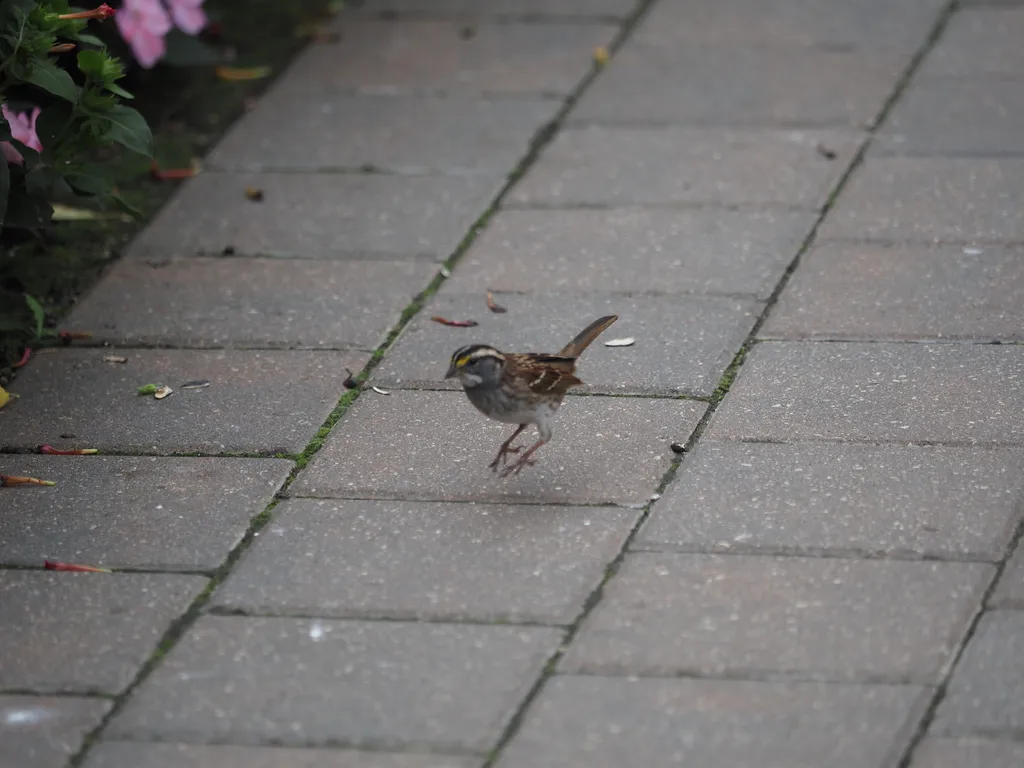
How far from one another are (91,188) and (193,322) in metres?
0.71

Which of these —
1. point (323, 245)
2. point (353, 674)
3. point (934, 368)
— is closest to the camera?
point (353, 674)

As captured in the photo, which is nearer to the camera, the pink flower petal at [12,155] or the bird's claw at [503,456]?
the bird's claw at [503,456]

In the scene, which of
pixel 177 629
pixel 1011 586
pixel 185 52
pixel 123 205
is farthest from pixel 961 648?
pixel 185 52

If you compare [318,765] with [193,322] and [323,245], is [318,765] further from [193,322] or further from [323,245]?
[323,245]

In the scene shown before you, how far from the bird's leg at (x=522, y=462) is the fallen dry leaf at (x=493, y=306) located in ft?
4.14

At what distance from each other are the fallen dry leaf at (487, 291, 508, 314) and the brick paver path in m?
0.05

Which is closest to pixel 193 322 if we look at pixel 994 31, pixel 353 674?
pixel 353 674

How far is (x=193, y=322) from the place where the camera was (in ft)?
23.7

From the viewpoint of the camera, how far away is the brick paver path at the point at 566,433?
4621mm

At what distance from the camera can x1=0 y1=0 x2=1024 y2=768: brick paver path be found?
4.62m

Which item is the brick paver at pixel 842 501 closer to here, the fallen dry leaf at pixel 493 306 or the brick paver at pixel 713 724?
the brick paver at pixel 713 724

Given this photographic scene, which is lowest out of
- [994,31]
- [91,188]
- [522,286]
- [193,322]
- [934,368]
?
[994,31]

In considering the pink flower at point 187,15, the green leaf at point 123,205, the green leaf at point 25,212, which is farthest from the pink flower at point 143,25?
the green leaf at point 25,212

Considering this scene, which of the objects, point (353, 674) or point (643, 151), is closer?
point (353, 674)
